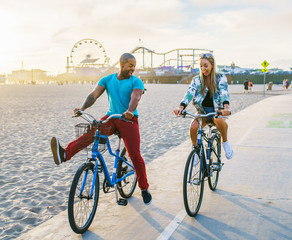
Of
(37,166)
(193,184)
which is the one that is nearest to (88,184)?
(193,184)

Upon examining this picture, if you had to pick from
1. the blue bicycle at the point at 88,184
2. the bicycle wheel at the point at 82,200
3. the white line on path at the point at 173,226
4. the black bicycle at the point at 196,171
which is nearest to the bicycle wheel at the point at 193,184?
the black bicycle at the point at 196,171

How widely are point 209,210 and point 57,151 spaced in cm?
187

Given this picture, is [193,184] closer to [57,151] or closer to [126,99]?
[126,99]

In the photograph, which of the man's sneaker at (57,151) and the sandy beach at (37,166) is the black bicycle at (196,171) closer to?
the man's sneaker at (57,151)

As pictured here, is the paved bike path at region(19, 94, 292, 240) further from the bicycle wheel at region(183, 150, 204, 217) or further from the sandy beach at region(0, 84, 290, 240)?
the sandy beach at region(0, 84, 290, 240)

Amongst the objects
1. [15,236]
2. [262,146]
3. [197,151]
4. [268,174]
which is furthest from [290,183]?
[15,236]

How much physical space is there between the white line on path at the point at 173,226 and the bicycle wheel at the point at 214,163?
68cm

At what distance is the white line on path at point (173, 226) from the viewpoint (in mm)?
3348

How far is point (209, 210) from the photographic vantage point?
402 centimetres

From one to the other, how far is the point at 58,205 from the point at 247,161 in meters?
3.41

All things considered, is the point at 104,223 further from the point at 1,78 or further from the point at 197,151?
the point at 1,78

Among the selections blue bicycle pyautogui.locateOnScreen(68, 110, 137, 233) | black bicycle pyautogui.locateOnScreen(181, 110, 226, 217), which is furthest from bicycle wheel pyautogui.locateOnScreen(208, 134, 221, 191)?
blue bicycle pyautogui.locateOnScreen(68, 110, 137, 233)

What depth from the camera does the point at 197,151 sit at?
3744 mm

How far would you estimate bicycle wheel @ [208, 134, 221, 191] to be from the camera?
436 cm
